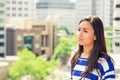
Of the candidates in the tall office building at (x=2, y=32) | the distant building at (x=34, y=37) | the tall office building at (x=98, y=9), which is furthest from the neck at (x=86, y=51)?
the tall office building at (x=98, y=9)

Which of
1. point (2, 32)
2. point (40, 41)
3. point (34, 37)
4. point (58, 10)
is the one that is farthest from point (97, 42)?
point (58, 10)

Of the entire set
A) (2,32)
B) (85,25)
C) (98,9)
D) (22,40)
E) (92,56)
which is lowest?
(22,40)

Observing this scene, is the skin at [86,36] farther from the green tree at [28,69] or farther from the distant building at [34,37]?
the distant building at [34,37]

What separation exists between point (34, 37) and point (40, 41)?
1.00 meters

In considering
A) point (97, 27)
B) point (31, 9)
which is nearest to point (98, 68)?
point (97, 27)

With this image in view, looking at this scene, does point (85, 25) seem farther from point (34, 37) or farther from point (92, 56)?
point (34, 37)

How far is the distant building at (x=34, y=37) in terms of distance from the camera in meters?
52.2

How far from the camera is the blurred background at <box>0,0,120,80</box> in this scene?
30547 mm

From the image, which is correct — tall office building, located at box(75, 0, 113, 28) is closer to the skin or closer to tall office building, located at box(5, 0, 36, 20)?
tall office building, located at box(5, 0, 36, 20)

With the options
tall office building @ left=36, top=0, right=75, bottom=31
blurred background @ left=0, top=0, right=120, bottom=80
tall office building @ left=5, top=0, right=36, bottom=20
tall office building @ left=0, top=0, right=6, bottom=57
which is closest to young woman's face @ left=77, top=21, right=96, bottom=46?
blurred background @ left=0, top=0, right=120, bottom=80

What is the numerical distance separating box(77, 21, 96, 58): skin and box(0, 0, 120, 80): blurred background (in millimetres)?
1671

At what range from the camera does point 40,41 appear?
54.1 metres

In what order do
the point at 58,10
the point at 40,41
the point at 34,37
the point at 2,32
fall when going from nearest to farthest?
the point at 2,32, the point at 34,37, the point at 40,41, the point at 58,10

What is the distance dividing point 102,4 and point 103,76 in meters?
95.8
